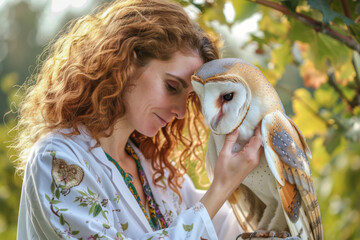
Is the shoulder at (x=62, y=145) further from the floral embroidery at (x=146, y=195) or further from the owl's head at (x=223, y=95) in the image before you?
the owl's head at (x=223, y=95)

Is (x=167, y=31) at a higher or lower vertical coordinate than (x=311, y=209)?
higher

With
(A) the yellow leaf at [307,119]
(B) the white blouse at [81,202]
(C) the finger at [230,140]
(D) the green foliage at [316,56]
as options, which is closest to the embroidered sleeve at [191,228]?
(B) the white blouse at [81,202]

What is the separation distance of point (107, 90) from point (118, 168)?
0.64 feet

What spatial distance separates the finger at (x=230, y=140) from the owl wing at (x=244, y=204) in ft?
0.37

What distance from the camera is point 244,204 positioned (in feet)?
3.50

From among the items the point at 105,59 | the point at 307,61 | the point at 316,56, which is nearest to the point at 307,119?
the point at 307,61

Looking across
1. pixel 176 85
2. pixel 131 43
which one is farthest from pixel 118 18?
pixel 176 85

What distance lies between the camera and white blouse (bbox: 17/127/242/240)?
0.89 m

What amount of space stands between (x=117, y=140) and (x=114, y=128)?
44 mm

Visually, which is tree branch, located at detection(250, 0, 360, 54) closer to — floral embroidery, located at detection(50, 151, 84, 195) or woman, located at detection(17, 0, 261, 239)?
woman, located at detection(17, 0, 261, 239)

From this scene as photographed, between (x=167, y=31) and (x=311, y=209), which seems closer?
(x=311, y=209)

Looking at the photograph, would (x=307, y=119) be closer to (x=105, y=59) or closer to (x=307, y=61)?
(x=307, y=61)

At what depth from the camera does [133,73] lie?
1.07 m

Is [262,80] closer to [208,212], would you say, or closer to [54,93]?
[208,212]
